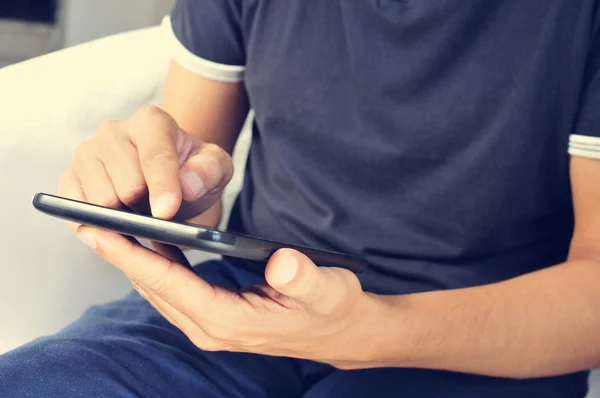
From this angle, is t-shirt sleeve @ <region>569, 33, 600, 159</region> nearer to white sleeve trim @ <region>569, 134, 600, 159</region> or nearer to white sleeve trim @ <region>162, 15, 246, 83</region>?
white sleeve trim @ <region>569, 134, 600, 159</region>

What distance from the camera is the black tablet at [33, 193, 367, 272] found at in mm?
341

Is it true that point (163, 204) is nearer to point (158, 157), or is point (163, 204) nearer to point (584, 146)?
point (158, 157)

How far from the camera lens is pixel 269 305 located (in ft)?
→ 1.37

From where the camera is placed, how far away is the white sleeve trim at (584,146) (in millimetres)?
521

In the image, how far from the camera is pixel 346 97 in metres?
0.61

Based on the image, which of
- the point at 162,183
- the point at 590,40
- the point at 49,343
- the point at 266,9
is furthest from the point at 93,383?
the point at 590,40

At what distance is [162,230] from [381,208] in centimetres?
31

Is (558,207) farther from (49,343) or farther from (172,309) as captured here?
(49,343)

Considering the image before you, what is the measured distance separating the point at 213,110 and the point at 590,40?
0.43 meters

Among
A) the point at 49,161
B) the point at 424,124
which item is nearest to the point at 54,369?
the point at 49,161

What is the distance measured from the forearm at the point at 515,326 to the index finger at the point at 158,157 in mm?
211

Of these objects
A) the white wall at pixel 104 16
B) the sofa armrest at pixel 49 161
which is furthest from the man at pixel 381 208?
the white wall at pixel 104 16

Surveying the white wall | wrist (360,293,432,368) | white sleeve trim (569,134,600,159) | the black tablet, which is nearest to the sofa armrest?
the black tablet

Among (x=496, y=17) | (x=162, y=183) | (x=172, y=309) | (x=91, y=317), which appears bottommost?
(x=91, y=317)
